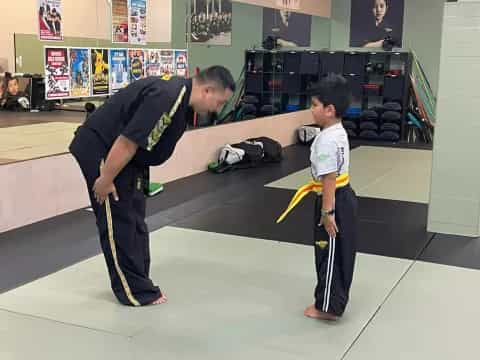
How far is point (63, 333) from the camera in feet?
10.5

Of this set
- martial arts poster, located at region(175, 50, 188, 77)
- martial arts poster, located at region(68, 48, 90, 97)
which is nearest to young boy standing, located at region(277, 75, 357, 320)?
martial arts poster, located at region(68, 48, 90, 97)

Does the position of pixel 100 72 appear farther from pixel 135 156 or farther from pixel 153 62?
pixel 135 156

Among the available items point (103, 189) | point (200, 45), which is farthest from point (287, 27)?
point (103, 189)

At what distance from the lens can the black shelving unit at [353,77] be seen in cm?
1123

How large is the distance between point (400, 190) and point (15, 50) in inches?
181

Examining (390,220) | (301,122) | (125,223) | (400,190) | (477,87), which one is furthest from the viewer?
(301,122)

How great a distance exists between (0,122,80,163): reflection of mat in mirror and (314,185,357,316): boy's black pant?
116 inches

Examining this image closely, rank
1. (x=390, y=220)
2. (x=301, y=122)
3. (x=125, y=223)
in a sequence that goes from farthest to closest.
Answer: (x=301, y=122) → (x=390, y=220) → (x=125, y=223)

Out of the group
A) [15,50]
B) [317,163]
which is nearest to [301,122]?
[15,50]

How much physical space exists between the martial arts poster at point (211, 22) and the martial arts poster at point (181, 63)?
305 millimetres

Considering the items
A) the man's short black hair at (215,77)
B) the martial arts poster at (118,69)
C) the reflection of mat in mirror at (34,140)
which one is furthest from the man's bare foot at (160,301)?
the martial arts poster at (118,69)

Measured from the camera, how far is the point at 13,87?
6.93m

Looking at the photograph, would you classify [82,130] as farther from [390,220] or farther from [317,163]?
[390,220]

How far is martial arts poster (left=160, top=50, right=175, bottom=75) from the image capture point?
7355 millimetres
